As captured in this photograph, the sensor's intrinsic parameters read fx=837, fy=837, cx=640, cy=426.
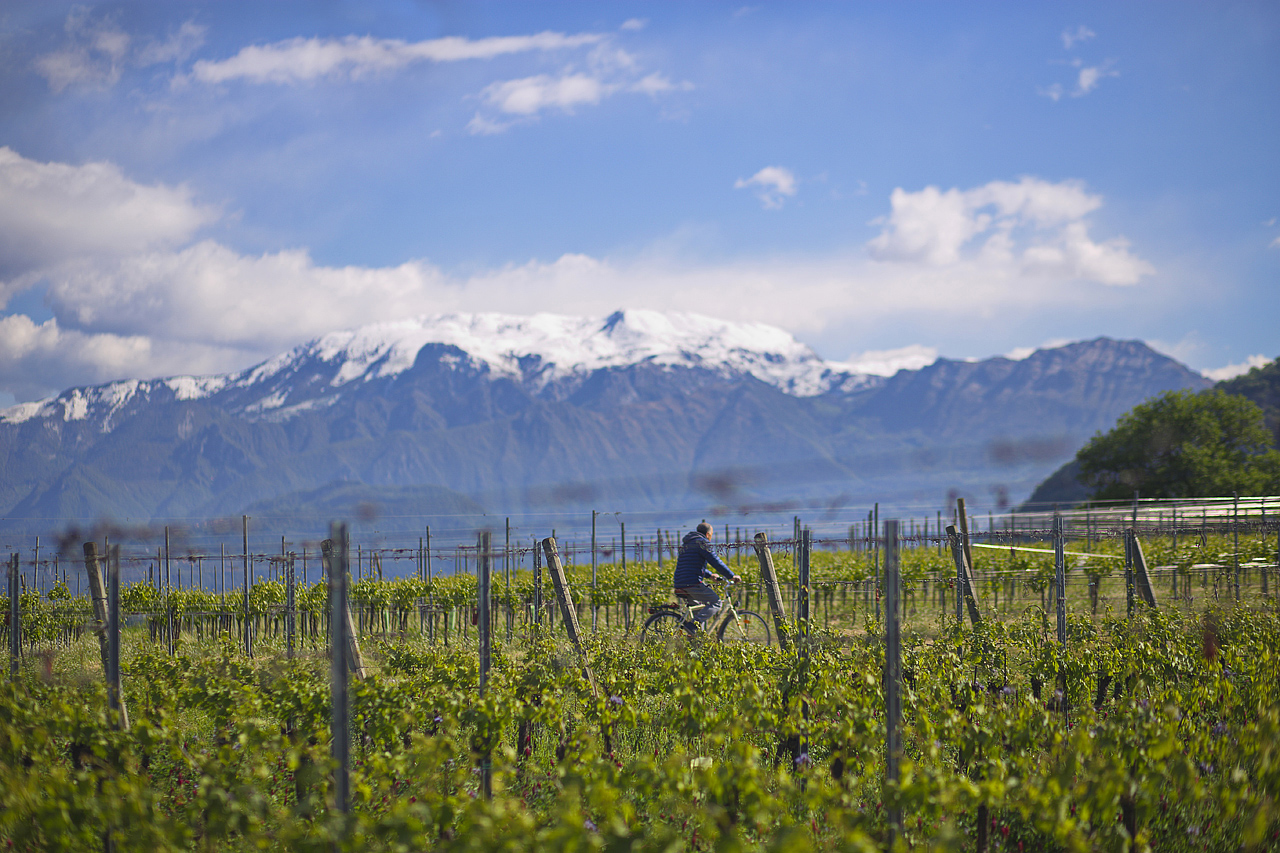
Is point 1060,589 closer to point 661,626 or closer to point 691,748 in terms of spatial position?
point 661,626

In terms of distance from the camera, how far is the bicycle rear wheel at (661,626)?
9.45 metres

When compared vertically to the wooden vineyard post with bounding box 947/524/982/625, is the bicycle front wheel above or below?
below

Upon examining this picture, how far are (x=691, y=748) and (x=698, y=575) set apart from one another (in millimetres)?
4020

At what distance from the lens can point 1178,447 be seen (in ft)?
141

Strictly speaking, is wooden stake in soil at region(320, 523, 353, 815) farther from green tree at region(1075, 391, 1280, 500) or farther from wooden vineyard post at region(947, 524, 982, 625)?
green tree at region(1075, 391, 1280, 500)

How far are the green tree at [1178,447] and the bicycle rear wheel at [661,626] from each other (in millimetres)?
39415

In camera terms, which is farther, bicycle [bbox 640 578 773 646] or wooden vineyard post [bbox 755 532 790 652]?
bicycle [bbox 640 578 773 646]

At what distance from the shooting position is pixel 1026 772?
4152 mm

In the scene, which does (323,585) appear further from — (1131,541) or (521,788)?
(1131,541)

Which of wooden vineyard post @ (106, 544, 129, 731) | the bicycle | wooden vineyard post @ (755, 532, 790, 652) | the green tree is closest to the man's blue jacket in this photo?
the bicycle

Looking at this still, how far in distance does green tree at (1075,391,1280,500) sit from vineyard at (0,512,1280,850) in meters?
38.4

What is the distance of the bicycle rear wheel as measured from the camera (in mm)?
9445

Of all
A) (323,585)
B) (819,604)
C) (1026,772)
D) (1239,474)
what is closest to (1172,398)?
(1239,474)

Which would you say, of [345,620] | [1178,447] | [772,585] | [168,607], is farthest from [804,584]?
[1178,447]
